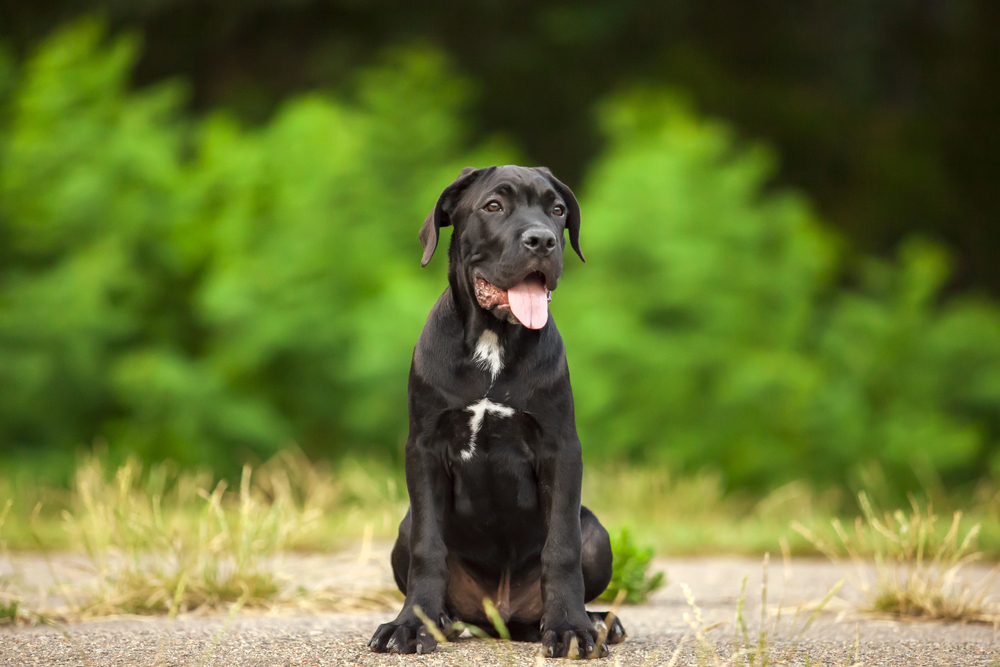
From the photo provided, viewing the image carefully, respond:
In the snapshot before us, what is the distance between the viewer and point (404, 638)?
3.00 m

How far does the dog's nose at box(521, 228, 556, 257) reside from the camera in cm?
305

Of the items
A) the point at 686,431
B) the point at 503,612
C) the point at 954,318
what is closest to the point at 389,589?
the point at 503,612

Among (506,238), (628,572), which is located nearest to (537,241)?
(506,238)

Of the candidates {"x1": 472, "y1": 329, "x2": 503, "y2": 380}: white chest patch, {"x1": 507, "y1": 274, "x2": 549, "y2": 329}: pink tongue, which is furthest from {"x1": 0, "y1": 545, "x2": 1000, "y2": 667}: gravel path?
{"x1": 507, "y1": 274, "x2": 549, "y2": 329}: pink tongue

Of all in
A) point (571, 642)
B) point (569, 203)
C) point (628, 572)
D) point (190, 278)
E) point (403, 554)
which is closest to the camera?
point (571, 642)

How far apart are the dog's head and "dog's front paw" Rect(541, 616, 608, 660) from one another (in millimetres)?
947

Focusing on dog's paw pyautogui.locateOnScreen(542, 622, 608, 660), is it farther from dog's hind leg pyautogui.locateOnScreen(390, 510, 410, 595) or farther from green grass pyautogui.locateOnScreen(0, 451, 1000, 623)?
green grass pyautogui.locateOnScreen(0, 451, 1000, 623)

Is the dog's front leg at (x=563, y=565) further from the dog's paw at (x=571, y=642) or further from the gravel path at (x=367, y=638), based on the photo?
the gravel path at (x=367, y=638)

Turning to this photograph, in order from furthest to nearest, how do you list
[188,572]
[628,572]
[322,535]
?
1. [322,535]
2. [628,572]
3. [188,572]

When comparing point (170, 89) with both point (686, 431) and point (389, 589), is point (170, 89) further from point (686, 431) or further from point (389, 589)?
point (389, 589)

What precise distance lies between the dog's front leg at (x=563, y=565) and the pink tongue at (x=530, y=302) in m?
0.42

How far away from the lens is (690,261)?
10438 mm

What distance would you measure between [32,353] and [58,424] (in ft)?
2.83

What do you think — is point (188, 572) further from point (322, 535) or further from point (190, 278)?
point (190, 278)
